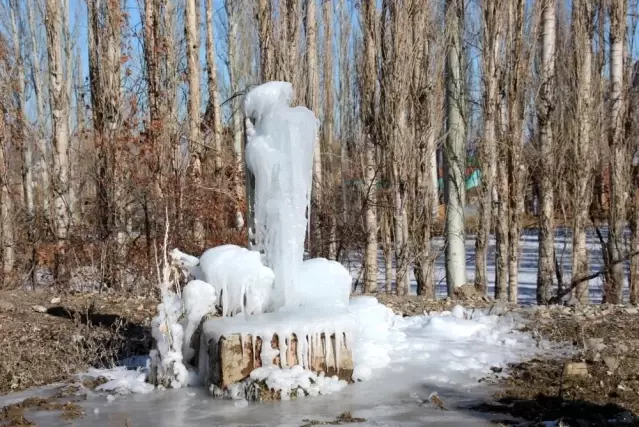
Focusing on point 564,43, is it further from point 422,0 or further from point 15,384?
point 15,384

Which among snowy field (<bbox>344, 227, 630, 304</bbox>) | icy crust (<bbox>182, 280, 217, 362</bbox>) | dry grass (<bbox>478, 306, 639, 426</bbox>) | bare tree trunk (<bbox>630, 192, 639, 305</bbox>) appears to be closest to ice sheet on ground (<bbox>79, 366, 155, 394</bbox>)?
icy crust (<bbox>182, 280, 217, 362</bbox>)

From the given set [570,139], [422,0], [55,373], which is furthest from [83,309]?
[570,139]

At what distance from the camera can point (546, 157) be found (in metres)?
12.4

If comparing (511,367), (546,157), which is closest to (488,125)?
(546,157)

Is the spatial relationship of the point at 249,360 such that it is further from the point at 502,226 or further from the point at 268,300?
the point at 502,226

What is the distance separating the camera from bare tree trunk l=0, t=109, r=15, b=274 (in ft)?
39.7

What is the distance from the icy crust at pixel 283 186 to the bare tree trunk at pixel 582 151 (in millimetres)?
7511

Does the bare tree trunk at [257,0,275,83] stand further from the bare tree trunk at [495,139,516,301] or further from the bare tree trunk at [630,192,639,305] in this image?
the bare tree trunk at [630,192,639,305]

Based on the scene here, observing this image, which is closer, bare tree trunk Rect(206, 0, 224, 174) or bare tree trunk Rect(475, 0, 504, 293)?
bare tree trunk Rect(475, 0, 504, 293)

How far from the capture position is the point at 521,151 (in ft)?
38.8

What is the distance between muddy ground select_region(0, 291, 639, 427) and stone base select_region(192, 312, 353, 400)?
1.10 meters

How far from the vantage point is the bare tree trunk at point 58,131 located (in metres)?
12.0

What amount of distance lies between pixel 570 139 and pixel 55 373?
9.44m

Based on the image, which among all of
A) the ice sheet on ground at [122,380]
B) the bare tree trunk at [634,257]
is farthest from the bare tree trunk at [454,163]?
the ice sheet on ground at [122,380]
